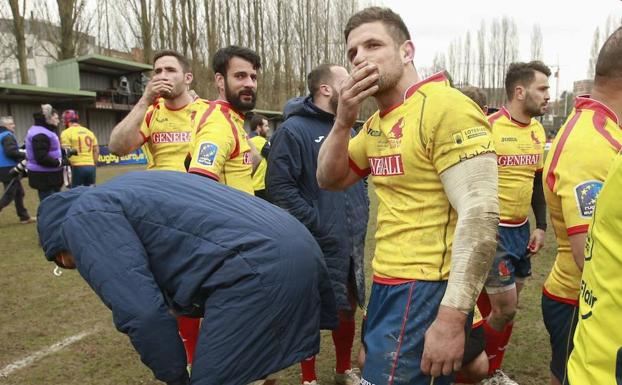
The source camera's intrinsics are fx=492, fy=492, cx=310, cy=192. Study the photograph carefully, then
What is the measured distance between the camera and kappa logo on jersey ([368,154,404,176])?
75.6 inches

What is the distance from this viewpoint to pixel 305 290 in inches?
80.2

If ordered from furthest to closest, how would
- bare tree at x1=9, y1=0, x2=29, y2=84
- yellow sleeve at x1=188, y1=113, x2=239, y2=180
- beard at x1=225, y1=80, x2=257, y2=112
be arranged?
bare tree at x1=9, y1=0, x2=29, y2=84 < beard at x1=225, y1=80, x2=257, y2=112 < yellow sleeve at x1=188, y1=113, x2=239, y2=180

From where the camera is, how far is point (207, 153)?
3061mm

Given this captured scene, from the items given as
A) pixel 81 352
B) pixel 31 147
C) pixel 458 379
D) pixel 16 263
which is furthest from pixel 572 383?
pixel 31 147

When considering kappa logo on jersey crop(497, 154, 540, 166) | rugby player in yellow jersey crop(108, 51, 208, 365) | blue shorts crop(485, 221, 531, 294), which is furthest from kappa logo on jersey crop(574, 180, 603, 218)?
rugby player in yellow jersey crop(108, 51, 208, 365)

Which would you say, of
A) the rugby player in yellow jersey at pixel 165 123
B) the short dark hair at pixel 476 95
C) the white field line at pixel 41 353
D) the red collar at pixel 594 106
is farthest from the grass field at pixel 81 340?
the red collar at pixel 594 106

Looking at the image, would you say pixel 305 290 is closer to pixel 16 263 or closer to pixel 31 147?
pixel 16 263

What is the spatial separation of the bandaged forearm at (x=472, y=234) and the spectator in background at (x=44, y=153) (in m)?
8.17

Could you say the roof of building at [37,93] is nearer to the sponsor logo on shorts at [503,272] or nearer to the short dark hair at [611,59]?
the sponsor logo on shorts at [503,272]

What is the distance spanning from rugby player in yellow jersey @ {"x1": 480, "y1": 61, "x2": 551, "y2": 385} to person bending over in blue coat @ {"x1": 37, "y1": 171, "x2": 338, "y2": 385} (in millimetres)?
2191

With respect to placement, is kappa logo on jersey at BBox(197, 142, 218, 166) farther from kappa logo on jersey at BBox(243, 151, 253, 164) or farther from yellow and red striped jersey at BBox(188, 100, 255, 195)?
kappa logo on jersey at BBox(243, 151, 253, 164)

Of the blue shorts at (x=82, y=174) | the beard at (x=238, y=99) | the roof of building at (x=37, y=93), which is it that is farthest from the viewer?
the roof of building at (x=37, y=93)

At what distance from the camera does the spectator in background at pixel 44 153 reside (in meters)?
8.22

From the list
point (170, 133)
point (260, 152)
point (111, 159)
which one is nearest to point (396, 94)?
point (170, 133)
